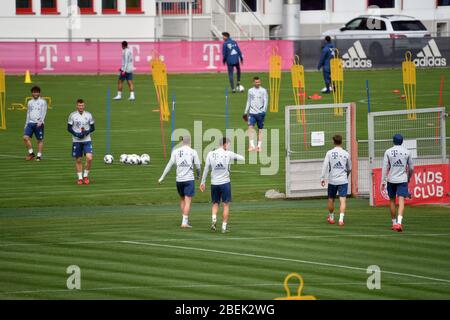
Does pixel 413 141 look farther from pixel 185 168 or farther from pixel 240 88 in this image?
pixel 240 88

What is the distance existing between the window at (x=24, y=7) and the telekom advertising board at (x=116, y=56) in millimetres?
6043

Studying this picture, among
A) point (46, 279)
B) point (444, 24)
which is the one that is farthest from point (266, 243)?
point (444, 24)

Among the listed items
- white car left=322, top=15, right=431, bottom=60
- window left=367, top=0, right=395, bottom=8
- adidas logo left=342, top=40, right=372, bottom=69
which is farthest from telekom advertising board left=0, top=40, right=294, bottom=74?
window left=367, top=0, right=395, bottom=8

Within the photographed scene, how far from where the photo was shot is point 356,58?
60.0m

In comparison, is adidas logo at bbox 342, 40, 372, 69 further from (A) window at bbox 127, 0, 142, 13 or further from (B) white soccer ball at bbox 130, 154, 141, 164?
(B) white soccer ball at bbox 130, 154, 141, 164

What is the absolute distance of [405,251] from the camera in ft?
74.6

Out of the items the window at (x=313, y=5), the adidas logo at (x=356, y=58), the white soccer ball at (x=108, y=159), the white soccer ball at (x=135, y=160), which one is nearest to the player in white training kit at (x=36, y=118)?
the white soccer ball at (x=108, y=159)

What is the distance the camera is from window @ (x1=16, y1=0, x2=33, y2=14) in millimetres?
64188

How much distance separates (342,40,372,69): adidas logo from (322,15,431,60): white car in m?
0.29

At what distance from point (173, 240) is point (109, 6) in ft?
143

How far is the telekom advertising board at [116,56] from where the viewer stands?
5869cm

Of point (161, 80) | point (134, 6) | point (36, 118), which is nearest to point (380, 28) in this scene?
point (134, 6)

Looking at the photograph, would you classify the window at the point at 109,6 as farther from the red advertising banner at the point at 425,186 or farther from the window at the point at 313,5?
the red advertising banner at the point at 425,186

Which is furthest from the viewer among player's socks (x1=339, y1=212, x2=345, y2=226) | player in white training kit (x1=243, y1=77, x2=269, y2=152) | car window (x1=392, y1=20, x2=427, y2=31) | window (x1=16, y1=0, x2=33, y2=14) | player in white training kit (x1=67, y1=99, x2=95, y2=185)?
window (x1=16, y1=0, x2=33, y2=14)
